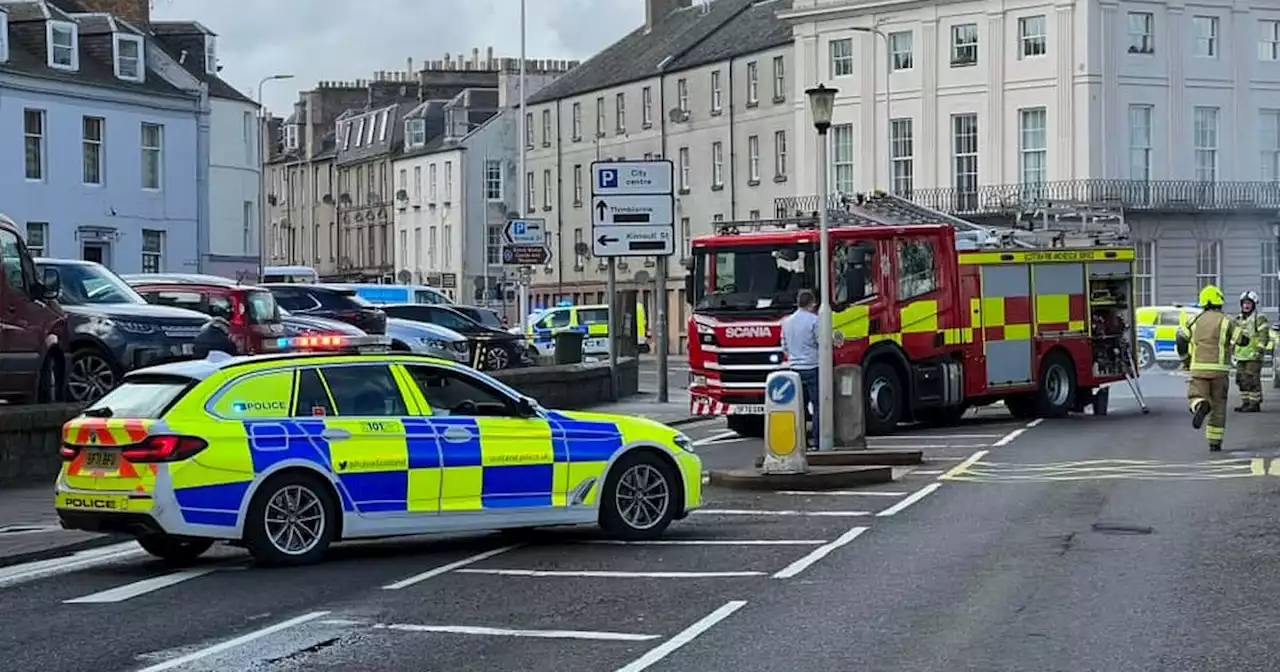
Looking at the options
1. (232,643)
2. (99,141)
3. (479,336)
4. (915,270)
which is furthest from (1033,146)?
(232,643)

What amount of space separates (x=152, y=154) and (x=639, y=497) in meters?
43.4

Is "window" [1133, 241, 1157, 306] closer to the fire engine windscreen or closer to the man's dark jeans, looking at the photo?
the fire engine windscreen

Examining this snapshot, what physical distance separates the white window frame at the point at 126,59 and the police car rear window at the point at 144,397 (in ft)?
141

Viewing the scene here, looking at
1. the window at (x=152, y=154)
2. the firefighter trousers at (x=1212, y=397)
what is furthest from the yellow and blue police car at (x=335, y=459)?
the window at (x=152, y=154)

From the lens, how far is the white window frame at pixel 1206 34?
2611 inches

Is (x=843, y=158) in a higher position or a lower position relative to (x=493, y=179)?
lower

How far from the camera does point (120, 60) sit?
186ft

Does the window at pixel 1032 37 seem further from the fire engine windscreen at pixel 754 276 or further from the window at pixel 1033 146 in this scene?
the fire engine windscreen at pixel 754 276

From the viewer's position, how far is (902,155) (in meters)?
69.2

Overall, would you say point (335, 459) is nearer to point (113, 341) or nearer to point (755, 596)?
point (755, 596)

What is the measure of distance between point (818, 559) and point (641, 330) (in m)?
58.9

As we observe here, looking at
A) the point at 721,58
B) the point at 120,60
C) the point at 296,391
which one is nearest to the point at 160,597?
the point at 296,391

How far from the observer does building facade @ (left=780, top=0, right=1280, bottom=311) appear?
64438 millimetres

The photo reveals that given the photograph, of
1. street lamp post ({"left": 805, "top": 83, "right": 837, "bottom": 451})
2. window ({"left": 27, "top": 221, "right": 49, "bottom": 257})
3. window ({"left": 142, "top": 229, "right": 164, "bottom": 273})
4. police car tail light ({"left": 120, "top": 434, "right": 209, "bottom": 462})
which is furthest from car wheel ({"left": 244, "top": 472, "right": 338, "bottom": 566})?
window ({"left": 142, "top": 229, "right": 164, "bottom": 273})
